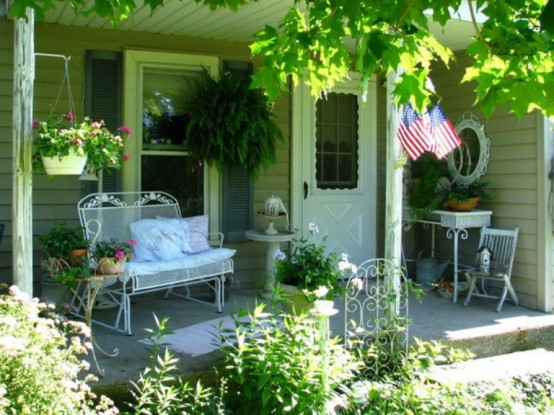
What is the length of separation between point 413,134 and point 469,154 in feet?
5.39

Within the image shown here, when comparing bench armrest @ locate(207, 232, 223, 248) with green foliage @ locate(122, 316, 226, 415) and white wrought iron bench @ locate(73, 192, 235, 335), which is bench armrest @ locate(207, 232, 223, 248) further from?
green foliage @ locate(122, 316, 226, 415)

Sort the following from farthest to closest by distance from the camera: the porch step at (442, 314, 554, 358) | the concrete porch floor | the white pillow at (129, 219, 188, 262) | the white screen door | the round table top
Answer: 1. the white screen door
2. the round table top
3. the white pillow at (129, 219, 188, 262)
4. the porch step at (442, 314, 554, 358)
5. the concrete porch floor

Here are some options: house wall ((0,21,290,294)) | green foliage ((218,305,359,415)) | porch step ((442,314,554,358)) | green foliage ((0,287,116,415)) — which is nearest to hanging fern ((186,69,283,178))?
house wall ((0,21,290,294))

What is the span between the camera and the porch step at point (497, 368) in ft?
13.4

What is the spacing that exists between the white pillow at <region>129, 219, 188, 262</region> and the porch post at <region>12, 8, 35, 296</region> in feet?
5.32

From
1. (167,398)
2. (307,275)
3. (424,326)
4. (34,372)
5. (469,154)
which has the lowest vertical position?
(424,326)

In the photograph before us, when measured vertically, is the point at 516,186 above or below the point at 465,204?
above

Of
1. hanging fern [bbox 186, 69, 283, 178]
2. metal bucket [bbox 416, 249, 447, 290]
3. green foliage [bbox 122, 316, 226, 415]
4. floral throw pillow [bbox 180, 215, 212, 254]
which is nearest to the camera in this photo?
green foliage [bbox 122, 316, 226, 415]

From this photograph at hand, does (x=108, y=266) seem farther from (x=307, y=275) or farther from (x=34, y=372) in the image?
(x=34, y=372)

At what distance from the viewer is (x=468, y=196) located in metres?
6.11

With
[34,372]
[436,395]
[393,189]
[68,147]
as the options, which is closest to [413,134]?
[393,189]

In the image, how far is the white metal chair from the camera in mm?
5668

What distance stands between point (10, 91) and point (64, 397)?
347cm

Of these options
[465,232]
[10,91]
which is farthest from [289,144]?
[10,91]
